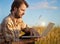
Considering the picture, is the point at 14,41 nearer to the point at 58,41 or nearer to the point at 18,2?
the point at 18,2

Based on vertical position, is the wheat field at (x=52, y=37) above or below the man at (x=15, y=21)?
below

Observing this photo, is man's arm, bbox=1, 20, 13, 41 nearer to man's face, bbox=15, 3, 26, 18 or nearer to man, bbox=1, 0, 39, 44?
man, bbox=1, 0, 39, 44

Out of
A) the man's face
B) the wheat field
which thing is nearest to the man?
the man's face

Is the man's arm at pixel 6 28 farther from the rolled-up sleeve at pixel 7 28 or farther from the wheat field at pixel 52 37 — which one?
the wheat field at pixel 52 37

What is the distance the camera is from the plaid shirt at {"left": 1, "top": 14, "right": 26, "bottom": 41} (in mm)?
2264

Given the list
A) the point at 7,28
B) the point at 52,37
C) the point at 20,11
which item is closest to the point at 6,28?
the point at 7,28

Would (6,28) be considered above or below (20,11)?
below

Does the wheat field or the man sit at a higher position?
the man

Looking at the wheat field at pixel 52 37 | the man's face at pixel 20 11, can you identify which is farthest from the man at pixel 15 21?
the wheat field at pixel 52 37

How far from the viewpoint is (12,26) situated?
7.66ft

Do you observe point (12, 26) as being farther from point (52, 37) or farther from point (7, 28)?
point (52, 37)

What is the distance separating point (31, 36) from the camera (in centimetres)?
222

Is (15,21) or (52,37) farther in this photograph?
(52,37)

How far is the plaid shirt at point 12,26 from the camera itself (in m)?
2.26
